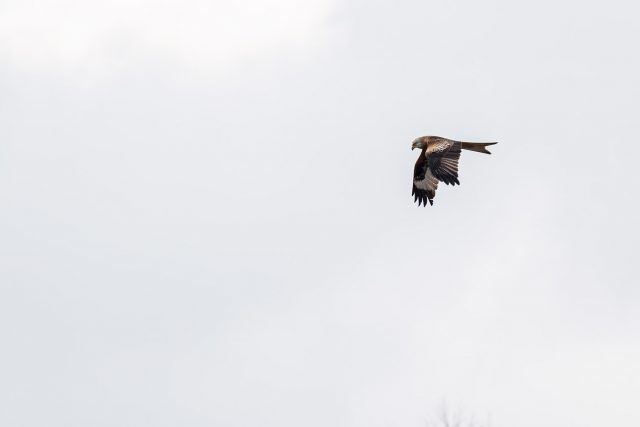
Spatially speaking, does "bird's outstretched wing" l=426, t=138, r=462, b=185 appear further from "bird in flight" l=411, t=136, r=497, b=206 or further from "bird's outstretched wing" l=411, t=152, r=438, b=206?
"bird's outstretched wing" l=411, t=152, r=438, b=206

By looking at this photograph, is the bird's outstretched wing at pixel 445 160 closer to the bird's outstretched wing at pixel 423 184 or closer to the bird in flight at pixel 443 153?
the bird in flight at pixel 443 153

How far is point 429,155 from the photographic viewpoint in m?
30.8

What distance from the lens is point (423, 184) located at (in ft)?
108

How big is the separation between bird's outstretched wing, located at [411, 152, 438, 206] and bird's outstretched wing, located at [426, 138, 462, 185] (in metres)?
1.82

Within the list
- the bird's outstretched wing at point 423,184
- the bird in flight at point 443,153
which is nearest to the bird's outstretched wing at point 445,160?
the bird in flight at point 443,153

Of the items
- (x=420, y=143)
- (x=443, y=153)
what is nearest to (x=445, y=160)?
(x=443, y=153)

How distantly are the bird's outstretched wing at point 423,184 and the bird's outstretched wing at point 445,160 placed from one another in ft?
5.96

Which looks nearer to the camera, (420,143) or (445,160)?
(445,160)

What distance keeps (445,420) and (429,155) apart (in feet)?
25.2

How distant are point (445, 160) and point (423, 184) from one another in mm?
2553

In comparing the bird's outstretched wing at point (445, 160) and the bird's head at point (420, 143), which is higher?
the bird's head at point (420, 143)

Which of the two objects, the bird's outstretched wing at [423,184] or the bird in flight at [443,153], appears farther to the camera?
the bird's outstretched wing at [423,184]

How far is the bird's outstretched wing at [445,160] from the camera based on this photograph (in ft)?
99.6

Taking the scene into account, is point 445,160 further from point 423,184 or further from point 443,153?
point 423,184
